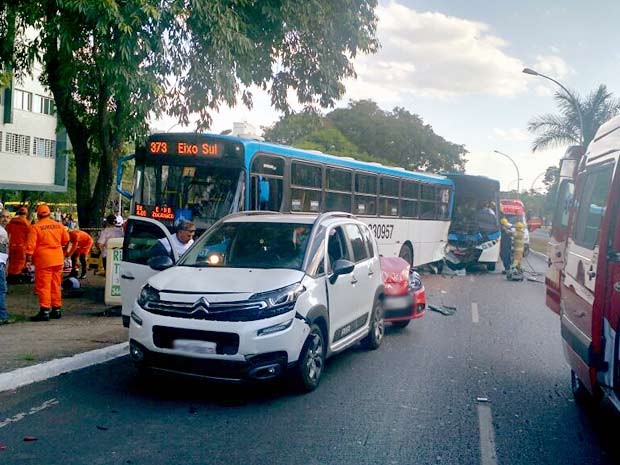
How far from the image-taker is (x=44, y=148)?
155ft

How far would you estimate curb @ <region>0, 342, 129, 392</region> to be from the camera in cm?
675

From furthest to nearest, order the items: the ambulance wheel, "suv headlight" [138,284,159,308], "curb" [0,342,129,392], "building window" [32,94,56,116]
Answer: "building window" [32,94,56,116], "curb" [0,342,129,392], the ambulance wheel, "suv headlight" [138,284,159,308]

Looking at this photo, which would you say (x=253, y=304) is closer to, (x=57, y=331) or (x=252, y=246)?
(x=252, y=246)

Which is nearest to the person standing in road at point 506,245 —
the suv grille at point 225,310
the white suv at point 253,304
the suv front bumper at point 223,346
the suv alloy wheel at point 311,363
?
the white suv at point 253,304

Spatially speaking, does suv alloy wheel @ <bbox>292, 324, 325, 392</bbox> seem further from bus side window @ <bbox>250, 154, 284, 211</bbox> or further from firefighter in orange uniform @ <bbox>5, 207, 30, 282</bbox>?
firefighter in orange uniform @ <bbox>5, 207, 30, 282</bbox>

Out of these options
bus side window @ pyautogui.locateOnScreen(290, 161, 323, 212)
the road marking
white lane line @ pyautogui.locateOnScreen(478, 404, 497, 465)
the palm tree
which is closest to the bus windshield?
bus side window @ pyautogui.locateOnScreen(290, 161, 323, 212)

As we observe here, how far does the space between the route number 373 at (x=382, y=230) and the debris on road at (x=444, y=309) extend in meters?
3.69

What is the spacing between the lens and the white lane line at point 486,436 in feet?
16.6

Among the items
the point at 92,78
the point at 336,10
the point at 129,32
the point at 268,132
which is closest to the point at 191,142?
the point at 129,32

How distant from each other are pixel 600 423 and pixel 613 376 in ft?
5.03

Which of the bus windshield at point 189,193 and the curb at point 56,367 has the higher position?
the bus windshield at point 189,193

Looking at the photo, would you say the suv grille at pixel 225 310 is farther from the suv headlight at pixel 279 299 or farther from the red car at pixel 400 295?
the red car at pixel 400 295

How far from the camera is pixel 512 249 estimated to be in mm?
22578

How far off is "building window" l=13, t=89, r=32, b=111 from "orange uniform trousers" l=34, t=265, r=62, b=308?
124ft
